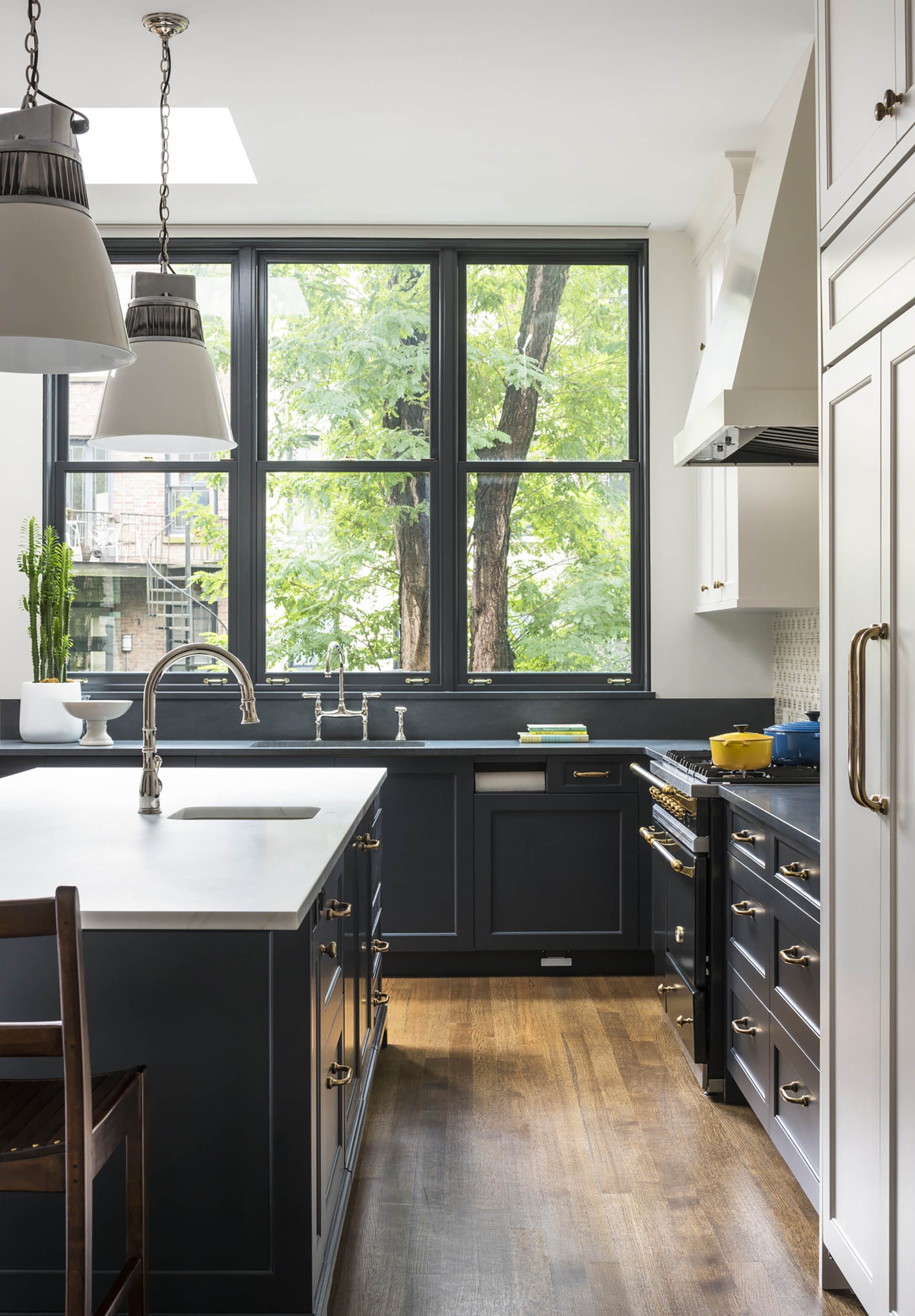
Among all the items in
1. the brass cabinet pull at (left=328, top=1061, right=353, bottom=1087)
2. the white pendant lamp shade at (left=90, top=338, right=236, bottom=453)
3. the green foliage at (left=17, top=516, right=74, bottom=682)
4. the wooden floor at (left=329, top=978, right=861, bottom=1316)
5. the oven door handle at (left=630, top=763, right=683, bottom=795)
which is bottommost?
the wooden floor at (left=329, top=978, right=861, bottom=1316)

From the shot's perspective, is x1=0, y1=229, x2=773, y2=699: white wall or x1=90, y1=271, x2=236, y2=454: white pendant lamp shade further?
x1=0, y1=229, x2=773, y2=699: white wall

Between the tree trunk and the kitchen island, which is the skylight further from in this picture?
the kitchen island

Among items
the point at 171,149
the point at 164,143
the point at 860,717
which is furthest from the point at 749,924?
the point at 171,149

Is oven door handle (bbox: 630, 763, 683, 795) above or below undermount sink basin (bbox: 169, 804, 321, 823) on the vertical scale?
below

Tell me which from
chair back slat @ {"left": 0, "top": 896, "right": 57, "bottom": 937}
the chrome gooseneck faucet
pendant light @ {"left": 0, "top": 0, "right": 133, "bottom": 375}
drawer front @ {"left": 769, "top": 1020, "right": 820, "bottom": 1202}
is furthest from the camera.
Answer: the chrome gooseneck faucet

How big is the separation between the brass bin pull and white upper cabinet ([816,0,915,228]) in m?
0.78

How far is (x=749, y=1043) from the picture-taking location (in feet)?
9.23

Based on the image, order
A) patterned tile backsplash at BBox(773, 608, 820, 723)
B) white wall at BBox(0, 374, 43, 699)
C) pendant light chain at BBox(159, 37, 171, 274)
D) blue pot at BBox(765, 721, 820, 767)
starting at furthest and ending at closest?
white wall at BBox(0, 374, 43, 699) → patterned tile backsplash at BBox(773, 608, 820, 723) → blue pot at BBox(765, 721, 820, 767) → pendant light chain at BBox(159, 37, 171, 274)

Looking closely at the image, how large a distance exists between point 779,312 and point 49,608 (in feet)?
10.5

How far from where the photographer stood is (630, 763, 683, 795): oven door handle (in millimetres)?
3447

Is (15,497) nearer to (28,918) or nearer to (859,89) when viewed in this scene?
(28,918)

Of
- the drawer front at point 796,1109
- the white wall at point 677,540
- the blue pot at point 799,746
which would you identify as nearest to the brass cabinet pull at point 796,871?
the drawer front at point 796,1109

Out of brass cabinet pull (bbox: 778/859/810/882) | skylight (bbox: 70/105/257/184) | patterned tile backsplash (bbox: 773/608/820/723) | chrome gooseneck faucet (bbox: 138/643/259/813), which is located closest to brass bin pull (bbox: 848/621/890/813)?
brass cabinet pull (bbox: 778/859/810/882)

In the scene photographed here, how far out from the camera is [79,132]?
5.85ft
